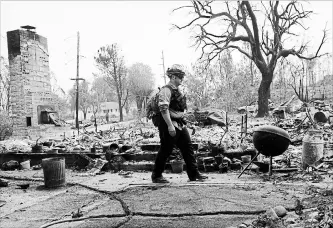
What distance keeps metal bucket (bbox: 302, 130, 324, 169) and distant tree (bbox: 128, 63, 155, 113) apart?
150 feet

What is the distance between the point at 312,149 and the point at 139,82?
47.4 m

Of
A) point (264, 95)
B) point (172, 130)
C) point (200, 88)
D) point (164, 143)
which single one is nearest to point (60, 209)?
point (164, 143)

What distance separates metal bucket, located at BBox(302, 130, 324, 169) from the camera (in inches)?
230

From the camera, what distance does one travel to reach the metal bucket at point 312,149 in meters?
5.84

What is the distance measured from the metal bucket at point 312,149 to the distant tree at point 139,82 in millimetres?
45755

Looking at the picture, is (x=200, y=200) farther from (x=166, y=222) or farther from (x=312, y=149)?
(x=312, y=149)

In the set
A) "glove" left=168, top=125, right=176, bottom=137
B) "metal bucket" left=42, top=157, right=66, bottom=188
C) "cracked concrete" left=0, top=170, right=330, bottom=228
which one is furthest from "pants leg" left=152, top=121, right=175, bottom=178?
"metal bucket" left=42, top=157, right=66, bottom=188

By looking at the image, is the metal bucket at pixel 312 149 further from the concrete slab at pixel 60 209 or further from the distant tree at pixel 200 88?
the distant tree at pixel 200 88

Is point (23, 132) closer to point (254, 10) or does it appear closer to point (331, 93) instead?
point (254, 10)

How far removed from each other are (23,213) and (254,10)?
788 inches

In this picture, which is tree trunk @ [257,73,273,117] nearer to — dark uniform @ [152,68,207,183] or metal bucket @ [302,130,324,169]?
metal bucket @ [302,130,324,169]

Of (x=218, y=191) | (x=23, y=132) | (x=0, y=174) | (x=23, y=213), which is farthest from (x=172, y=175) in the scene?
(x=23, y=132)

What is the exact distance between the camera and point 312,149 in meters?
5.85

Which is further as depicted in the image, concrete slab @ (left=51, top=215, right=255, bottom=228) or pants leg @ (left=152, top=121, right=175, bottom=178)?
pants leg @ (left=152, top=121, right=175, bottom=178)
